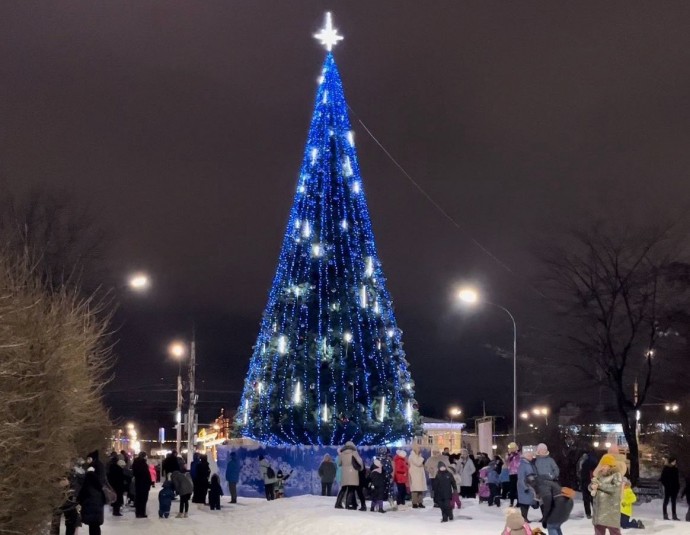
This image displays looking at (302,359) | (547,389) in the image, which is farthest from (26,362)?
(547,389)

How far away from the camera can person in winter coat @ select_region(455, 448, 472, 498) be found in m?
24.0

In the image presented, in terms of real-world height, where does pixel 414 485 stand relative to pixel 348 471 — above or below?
below

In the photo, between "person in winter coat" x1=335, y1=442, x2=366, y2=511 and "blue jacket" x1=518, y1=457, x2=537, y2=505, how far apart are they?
471 cm

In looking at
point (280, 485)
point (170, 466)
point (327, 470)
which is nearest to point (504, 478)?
point (327, 470)

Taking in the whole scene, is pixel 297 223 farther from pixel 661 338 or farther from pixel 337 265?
pixel 661 338

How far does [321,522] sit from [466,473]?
8.52 metres

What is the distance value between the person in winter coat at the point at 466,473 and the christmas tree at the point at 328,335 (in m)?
3.20

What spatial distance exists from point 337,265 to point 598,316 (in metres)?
11.2

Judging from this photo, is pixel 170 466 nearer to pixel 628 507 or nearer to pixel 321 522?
pixel 321 522

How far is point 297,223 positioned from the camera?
2773cm

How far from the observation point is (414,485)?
2038 cm

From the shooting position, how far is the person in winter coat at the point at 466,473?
2398cm

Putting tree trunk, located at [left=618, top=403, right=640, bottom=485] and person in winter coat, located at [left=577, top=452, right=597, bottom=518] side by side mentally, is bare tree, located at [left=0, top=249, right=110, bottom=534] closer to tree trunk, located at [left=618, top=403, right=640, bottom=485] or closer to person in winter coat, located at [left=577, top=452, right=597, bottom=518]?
person in winter coat, located at [left=577, top=452, right=597, bottom=518]

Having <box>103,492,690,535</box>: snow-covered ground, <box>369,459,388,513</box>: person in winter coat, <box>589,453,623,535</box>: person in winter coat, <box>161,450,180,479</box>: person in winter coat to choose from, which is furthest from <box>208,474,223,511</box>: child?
<box>589,453,623,535</box>: person in winter coat
